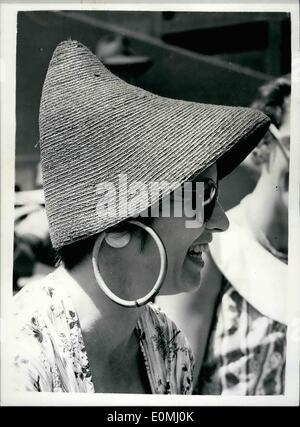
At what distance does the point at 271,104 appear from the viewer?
5.75ft

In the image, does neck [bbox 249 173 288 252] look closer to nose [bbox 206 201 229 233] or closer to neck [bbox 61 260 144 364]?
nose [bbox 206 201 229 233]

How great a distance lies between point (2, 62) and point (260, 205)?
84 cm

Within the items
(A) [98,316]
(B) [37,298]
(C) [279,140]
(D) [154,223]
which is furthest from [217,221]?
(B) [37,298]

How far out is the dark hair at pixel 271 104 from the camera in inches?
69.0

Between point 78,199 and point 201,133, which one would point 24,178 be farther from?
point 201,133

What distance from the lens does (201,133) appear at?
1.55 meters

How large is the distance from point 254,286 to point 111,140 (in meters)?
0.59

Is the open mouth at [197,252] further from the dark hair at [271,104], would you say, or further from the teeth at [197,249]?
the dark hair at [271,104]

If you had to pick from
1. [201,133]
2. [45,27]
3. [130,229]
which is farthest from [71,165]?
[45,27]

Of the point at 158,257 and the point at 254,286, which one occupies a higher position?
the point at 158,257

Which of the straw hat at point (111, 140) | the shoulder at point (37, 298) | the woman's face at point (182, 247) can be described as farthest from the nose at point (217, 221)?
the shoulder at point (37, 298)

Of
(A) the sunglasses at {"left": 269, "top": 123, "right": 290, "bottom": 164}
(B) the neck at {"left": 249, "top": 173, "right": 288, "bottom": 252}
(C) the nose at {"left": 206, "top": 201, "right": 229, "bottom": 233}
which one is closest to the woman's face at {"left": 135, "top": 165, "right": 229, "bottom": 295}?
(C) the nose at {"left": 206, "top": 201, "right": 229, "bottom": 233}

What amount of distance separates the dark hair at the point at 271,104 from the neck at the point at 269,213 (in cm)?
6

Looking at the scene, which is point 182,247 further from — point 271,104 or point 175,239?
point 271,104
